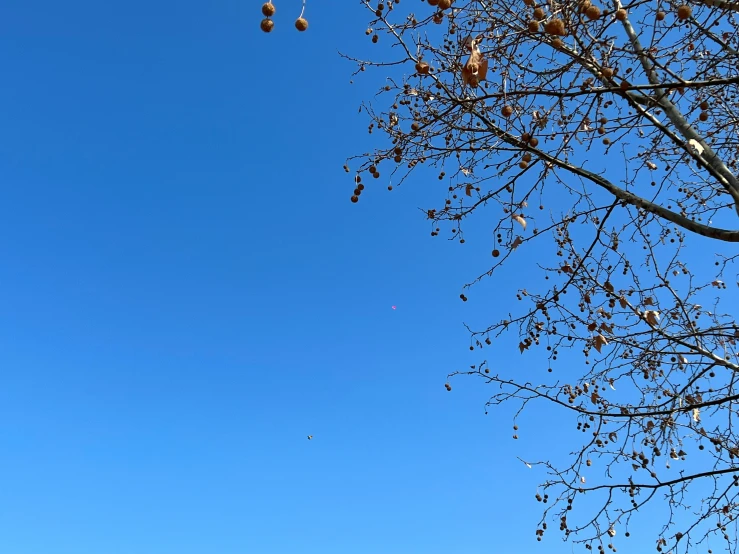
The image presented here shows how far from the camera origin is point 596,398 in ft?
15.6

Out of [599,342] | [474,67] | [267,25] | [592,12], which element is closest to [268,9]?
[267,25]

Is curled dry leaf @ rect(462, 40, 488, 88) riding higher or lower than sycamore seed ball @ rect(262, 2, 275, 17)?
lower

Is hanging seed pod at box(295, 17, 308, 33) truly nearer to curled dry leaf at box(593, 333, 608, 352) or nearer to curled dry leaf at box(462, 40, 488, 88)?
curled dry leaf at box(462, 40, 488, 88)

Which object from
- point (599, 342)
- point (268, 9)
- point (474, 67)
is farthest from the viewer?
point (599, 342)

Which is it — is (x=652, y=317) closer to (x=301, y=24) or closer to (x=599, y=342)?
(x=599, y=342)

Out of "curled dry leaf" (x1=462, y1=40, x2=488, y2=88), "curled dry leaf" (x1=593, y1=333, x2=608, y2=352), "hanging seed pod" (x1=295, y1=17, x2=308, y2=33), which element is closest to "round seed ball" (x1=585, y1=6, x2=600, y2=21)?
"curled dry leaf" (x1=462, y1=40, x2=488, y2=88)

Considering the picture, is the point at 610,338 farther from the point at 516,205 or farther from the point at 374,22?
the point at 374,22

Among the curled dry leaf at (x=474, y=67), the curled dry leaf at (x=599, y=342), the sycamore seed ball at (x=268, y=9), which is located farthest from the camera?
the curled dry leaf at (x=599, y=342)

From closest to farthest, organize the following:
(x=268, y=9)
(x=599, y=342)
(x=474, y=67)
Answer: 1. (x=474, y=67)
2. (x=268, y=9)
3. (x=599, y=342)

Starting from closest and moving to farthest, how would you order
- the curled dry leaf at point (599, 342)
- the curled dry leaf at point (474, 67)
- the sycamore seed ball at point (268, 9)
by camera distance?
the curled dry leaf at point (474, 67)
the sycamore seed ball at point (268, 9)
the curled dry leaf at point (599, 342)

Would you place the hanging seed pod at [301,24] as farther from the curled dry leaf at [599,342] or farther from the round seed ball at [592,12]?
the curled dry leaf at [599,342]

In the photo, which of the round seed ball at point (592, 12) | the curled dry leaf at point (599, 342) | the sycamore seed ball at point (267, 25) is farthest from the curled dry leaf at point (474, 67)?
the curled dry leaf at point (599, 342)

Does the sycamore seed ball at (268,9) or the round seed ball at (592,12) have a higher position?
the round seed ball at (592,12)

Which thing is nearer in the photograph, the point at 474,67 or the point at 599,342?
the point at 474,67
